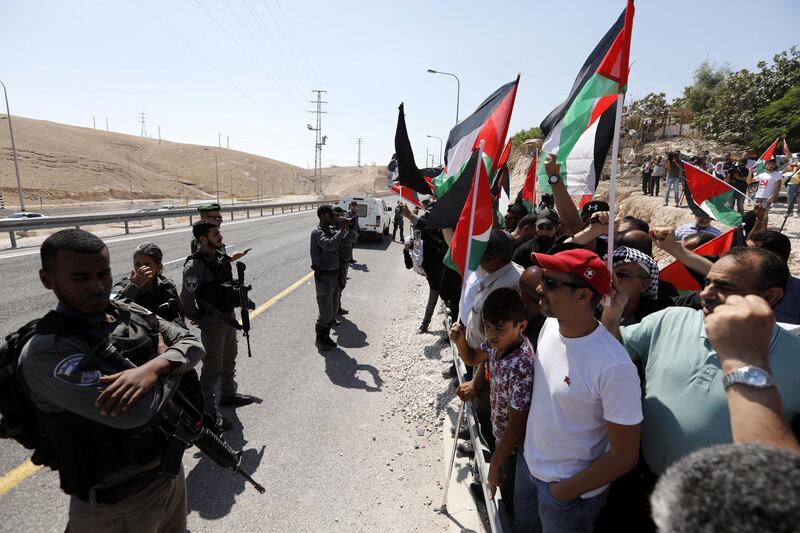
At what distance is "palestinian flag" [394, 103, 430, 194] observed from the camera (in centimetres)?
479

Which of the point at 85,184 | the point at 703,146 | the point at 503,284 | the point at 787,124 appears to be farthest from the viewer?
the point at 85,184

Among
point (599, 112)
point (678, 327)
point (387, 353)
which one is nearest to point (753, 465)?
point (678, 327)

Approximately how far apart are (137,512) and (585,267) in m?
2.47

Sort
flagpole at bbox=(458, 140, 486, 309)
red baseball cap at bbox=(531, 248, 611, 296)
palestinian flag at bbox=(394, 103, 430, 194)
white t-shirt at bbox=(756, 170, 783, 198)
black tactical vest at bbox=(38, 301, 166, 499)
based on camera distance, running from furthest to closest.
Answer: white t-shirt at bbox=(756, 170, 783, 198)
palestinian flag at bbox=(394, 103, 430, 194)
flagpole at bbox=(458, 140, 486, 309)
red baseball cap at bbox=(531, 248, 611, 296)
black tactical vest at bbox=(38, 301, 166, 499)

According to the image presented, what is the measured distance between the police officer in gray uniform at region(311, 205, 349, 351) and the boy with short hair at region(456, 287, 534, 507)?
3.96 metres

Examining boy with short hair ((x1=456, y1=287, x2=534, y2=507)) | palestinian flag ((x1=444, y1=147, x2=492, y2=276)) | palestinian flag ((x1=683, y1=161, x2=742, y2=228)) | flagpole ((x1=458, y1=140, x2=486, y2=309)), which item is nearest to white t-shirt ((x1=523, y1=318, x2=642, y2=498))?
boy with short hair ((x1=456, y1=287, x2=534, y2=507))

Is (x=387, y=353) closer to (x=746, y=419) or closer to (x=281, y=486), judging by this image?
(x=281, y=486)

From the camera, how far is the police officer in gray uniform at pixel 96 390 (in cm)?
164

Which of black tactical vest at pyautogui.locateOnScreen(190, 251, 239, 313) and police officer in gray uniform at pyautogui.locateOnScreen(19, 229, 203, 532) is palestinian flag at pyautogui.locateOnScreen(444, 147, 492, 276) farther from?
black tactical vest at pyautogui.locateOnScreen(190, 251, 239, 313)

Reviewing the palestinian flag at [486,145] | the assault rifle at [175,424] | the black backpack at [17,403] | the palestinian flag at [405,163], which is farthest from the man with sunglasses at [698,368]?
the palestinian flag at [405,163]

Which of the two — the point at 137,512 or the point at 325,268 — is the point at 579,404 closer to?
the point at 137,512

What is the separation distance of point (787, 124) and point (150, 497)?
1249 inches

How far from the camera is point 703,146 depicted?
87.4ft

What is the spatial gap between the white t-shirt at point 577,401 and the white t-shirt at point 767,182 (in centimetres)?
1114
